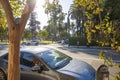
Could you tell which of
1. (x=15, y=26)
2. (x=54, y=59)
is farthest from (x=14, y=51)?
(x=54, y=59)

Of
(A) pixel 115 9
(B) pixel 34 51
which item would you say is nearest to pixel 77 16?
(A) pixel 115 9

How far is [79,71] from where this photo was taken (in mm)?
7297

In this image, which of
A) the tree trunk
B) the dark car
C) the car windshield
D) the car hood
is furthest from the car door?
the tree trunk

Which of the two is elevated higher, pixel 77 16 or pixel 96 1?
pixel 77 16

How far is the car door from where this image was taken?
749 cm

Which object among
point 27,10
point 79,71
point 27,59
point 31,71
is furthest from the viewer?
Answer: point 27,59

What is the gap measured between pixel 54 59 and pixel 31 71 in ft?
2.54

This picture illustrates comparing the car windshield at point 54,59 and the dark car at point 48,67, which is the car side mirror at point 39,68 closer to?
the dark car at point 48,67

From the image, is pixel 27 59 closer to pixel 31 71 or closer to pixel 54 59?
pixel 31 71

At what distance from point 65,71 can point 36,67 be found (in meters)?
0.86

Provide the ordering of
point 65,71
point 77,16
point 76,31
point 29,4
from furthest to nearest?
1. point 76,31
2. point 77,16
3. point 65,71
4. point 29,4

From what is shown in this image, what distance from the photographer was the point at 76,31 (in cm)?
7056

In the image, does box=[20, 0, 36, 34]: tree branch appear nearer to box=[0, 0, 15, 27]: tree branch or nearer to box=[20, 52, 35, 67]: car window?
box=[0, 0, 15, 27]: tree branch

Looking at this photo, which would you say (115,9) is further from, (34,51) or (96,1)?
(96,1)
